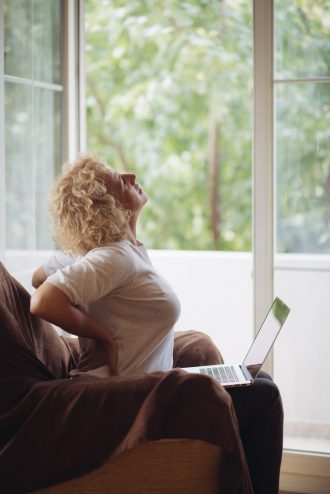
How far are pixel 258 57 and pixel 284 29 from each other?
5.7 inches

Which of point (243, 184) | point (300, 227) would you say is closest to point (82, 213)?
point (300, 227)

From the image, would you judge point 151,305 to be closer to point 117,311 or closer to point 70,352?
point 117,311

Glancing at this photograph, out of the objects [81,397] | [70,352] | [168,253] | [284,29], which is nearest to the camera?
[81,397]

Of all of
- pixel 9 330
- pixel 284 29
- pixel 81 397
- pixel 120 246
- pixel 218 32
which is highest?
pixel 218 32

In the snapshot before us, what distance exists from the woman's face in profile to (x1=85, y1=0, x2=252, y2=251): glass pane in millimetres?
4300

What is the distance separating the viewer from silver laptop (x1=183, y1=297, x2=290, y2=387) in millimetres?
2295

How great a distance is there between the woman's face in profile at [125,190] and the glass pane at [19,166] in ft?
1.87

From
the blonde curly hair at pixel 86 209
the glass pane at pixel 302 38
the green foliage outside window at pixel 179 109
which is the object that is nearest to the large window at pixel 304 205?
the glass pane at pixel 302 38

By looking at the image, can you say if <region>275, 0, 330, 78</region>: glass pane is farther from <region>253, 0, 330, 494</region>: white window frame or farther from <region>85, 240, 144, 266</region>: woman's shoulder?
<region>85, 240, 144, 266</region>: woman's shoulder

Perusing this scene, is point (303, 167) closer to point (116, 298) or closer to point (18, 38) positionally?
point (116, 298)

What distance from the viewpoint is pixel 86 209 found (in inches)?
90.7

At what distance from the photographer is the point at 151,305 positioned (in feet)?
7.57

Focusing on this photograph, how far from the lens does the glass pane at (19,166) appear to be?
2.82 meters

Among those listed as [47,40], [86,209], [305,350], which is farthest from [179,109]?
[86,209]
